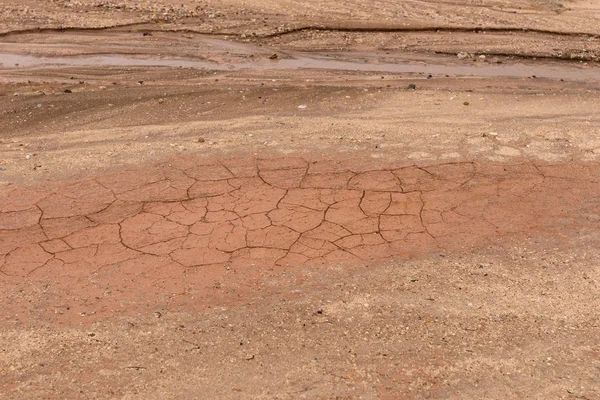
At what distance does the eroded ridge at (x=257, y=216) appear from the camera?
499cm

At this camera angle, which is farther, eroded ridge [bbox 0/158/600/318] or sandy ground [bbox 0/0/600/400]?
eroded ridge [bbox 0/158/600/318]

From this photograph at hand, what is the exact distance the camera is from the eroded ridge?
4.99 m

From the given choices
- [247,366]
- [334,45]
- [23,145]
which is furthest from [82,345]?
[334,45]

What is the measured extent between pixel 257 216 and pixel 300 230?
1.31ft

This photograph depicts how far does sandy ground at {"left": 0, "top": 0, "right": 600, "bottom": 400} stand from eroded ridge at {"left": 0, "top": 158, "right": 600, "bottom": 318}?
0.02 metres

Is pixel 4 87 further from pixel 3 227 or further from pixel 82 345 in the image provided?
pixel 82 345

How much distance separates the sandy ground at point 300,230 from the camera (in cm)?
405

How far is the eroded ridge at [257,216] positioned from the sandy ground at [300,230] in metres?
0.02

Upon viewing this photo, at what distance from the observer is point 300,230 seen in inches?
213

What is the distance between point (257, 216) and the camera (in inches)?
221

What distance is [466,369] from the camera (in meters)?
4.00

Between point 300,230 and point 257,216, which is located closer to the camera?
point 300,230

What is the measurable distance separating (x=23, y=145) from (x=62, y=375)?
3.85 metres

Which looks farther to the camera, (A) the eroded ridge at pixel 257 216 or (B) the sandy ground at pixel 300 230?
(A) the eroded ridge at pixel 257 216
